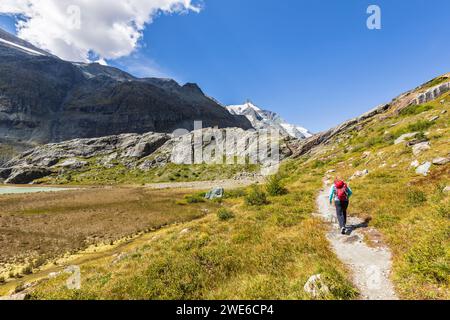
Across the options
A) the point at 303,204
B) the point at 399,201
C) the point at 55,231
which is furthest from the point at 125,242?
A: the point at 399,201

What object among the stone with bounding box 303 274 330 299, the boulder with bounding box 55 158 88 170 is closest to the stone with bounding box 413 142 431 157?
the stone with bounding box 303 274 330 299

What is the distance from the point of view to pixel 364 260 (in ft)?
31.7

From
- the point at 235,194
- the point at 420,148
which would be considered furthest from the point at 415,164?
the point at 235,194

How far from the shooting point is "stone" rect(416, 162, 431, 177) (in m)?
18.3

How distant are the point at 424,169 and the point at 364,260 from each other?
14.2 metres

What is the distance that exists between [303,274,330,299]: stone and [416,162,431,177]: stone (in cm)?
1631

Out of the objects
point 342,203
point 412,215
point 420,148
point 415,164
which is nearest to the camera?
point 412,215

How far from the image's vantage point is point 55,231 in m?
30.7

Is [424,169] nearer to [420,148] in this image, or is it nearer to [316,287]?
[420,148]

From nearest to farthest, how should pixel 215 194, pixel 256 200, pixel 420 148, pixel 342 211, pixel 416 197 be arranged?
1. pixel 342 211
2. pixel 416 197
3. pixel 420 148
4. pixel 256 200
5. pixel 215 194

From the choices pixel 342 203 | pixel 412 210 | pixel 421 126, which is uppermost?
pixel 421 126

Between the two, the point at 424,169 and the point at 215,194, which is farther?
the point at 215,194
